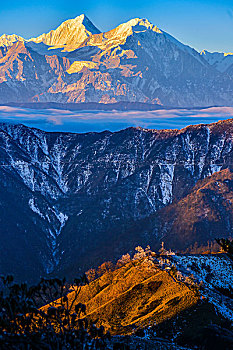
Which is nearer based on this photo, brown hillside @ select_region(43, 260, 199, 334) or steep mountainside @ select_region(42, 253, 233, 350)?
steep mountainside @ select_region(42, 253, 233, 350)

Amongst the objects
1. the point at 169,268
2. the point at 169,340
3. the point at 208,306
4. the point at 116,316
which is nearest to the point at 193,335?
the point at 169,340

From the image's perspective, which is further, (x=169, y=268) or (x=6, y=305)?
(x=169, y=268)

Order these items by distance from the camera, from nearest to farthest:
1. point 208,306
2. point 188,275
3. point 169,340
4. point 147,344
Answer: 1. point 147,344
2. point 169,340
3. point 208,306
4. point 188,275

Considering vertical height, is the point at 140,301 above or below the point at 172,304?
above

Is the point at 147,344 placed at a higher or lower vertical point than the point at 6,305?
lower

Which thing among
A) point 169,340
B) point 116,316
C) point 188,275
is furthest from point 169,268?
point 169,340

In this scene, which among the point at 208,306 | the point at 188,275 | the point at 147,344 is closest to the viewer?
the point at 147,344

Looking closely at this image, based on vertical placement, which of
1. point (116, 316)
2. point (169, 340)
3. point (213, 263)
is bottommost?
point (169, 340)

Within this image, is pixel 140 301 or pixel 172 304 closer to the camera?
pixel 172 304

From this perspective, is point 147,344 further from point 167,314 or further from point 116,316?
point 116,316

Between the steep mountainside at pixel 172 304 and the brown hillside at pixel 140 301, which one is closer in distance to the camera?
the steep mountainside at pixel 172 304

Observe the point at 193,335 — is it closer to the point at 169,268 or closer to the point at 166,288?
the point at 166,288
